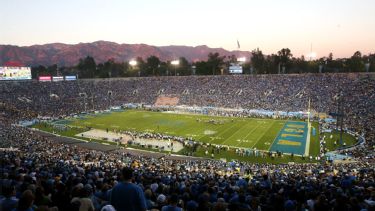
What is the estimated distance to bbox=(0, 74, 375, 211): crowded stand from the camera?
25.8 ft

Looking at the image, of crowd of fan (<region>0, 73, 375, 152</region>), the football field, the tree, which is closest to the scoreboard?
crowd of fan (<region>0, 73, 375, 152</region>)

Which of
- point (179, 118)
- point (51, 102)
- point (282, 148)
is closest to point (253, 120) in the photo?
point (179, 118)

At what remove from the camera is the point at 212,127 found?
49656mm

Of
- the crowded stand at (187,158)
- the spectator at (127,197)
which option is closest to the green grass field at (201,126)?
the crowded stand at (187,158)

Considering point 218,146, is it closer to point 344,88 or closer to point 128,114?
point 128,114

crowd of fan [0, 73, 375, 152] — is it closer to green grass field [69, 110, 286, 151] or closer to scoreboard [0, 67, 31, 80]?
scoreboard [0, 67, 31, 80]

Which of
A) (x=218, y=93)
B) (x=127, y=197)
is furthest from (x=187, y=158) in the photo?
(x=218, y=93)

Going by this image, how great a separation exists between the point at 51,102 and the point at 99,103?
11632 millimetres

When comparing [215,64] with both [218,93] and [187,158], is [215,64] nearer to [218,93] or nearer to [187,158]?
[218,93]

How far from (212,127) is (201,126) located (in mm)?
1994

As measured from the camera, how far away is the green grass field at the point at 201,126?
135 feet

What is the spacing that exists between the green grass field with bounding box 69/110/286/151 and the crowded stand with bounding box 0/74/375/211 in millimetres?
9715

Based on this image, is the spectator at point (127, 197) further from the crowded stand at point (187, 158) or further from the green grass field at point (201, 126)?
the green grass field at point (201, 126)

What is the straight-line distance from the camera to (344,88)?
209 ft
